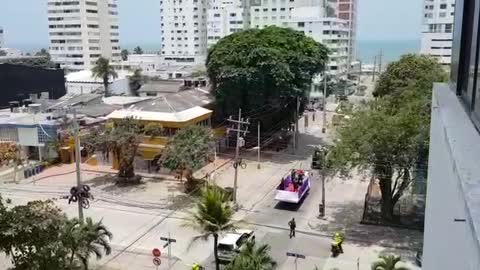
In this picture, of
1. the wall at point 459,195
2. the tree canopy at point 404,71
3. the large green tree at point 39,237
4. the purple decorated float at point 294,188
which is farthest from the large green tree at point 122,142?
the wall at point 459,195

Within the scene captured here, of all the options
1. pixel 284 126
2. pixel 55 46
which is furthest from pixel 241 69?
pixel 55 46

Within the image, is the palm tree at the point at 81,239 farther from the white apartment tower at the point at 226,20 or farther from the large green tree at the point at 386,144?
the white apartment tower at the point at 226,20

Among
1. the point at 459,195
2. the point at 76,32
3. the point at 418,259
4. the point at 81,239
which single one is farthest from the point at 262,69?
the point at 76,32

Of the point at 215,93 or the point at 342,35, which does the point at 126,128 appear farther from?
the point at 342,35

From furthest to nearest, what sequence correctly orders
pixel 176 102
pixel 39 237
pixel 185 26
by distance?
pixel 185 26 → pixel 176 102 → pixel 39 237

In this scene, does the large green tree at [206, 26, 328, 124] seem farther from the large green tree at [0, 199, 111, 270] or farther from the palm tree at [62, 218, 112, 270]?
the large green tree at [0, 199, 111, 270]

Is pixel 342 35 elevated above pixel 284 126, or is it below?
above

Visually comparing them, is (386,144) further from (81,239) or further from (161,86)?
(161,86)
